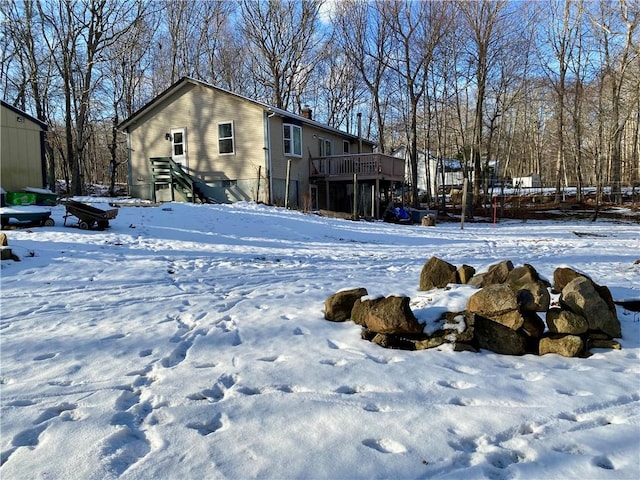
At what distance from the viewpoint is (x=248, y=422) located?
2787mm

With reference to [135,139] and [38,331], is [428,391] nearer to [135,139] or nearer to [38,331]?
[38,331]

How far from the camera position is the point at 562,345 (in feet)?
13.0

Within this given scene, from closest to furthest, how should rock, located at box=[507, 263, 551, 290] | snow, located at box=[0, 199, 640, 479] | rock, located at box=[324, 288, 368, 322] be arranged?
snow, located at box=[0, 199, 640, 479] < rock, located at box=[507, 263, 551, 290] < rock, located at box=[324, 288, 368, 322]

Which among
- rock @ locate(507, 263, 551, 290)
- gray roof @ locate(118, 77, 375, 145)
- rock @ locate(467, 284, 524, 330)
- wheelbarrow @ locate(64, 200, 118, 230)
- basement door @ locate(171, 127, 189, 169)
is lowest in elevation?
rock @ locate(467, 284, 524, 330)

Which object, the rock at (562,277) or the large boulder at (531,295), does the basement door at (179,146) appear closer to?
the rock at (562,277)

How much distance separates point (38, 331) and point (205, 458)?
10.1 ft

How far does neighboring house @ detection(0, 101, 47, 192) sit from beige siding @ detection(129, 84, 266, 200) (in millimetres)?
5902

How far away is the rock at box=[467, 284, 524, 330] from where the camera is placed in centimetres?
410

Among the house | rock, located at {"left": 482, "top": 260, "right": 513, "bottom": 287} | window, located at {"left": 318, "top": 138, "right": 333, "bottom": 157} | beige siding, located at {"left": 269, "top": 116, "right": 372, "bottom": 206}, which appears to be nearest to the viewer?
rock, located at {"left": 482, "top": 260, "right": 513, "bottom": 287}

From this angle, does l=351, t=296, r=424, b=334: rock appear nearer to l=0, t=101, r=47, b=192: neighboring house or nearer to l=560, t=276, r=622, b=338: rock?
l=560, t=276, r=622, b=338: rock

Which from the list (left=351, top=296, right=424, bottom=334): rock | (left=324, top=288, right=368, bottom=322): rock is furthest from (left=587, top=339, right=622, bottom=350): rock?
(left=324, top=288, right=368, bottom=322): rock

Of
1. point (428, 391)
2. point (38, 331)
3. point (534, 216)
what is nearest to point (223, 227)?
point (38, 331)

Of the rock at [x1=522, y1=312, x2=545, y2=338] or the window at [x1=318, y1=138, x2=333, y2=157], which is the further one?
the window at [x1=318, y1=138, x2=333, y2=157]

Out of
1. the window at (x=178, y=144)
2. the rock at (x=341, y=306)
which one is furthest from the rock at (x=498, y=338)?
the window at (x=178, y=144)
